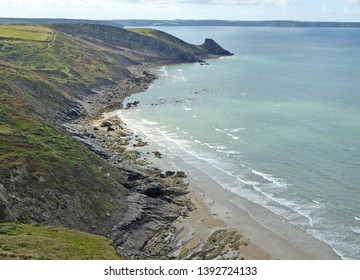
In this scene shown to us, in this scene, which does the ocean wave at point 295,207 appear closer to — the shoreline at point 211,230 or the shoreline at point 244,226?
the shoreline at point 244,226

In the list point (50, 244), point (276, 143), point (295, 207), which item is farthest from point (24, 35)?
point (50, 244)

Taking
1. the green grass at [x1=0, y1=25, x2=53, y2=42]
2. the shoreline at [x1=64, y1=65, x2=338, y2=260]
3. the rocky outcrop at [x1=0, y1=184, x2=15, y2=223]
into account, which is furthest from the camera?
the green grass at [x1=0, y1=25, x2=53, y2=42]

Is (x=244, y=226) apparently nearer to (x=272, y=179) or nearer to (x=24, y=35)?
(x=272, y=179)

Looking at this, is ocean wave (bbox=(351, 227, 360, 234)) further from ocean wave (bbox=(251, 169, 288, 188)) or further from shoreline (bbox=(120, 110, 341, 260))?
ocean wave (bbox=(251, 169, 288, 188))

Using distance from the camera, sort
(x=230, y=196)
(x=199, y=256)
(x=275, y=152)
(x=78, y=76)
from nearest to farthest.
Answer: (x=199, y=256)
(x=230, y=196)
(x=275, y=152)
(x=78, y=76)

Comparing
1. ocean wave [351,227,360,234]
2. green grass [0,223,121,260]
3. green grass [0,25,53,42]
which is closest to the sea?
ocean wave [351,227,360,234]

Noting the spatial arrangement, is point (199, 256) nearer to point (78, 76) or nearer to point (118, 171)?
point (118, 171)

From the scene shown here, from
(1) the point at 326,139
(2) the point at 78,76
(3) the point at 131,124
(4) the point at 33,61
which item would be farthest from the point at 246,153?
(4) the point at 33,61
